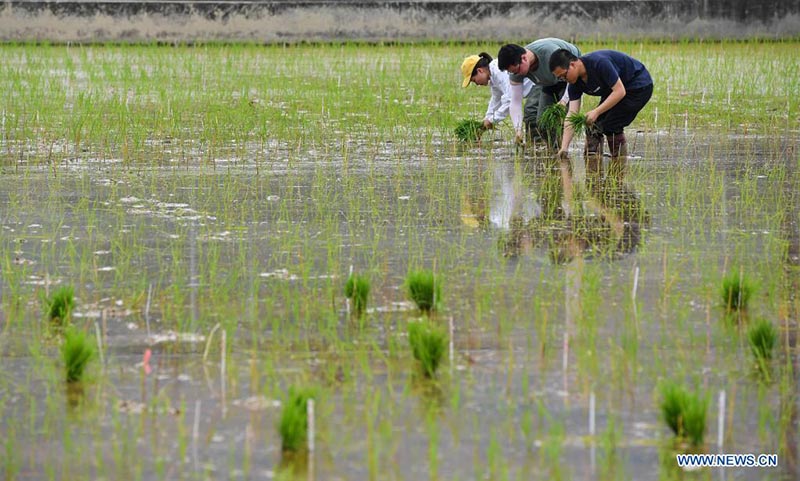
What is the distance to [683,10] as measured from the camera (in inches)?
796

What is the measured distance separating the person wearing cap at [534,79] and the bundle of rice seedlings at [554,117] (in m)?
0.09

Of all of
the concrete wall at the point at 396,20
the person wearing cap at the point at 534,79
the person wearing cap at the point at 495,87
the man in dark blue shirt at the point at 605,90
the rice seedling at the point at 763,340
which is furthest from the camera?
the concrete wall at the point at 396,20

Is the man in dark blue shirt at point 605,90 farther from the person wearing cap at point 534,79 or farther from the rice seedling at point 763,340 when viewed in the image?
the rice seedling at point 763,340

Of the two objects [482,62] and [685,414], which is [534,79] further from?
[685,414]

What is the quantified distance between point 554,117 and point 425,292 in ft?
13.3

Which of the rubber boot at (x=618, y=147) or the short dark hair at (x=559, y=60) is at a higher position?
the short dark hair at (x=559, y=60)

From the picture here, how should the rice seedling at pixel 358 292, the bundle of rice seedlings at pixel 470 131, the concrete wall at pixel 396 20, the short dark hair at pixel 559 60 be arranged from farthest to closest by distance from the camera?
the concrete wall at pixel 396 20 < the bundle of rice seedlings at pixel 470 131 < the short dark hair at pixel 559 60 < the rice seedling at pixel 358 292

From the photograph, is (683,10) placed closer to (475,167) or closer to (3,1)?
(3,1)

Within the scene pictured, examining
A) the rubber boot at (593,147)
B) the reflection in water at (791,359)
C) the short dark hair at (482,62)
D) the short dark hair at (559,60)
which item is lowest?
the rubber boot at (593,147)

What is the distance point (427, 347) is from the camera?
377 centimetres

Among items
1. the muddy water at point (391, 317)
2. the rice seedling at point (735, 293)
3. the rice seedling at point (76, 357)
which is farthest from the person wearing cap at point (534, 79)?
the rice seedling at point (76, 357)

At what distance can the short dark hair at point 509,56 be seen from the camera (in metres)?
7.92

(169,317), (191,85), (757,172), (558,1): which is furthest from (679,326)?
(558,1)

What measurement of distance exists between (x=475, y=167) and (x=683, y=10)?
43.5ft
